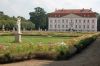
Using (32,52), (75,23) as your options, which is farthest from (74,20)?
(32,52)

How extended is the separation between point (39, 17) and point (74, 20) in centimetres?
1020

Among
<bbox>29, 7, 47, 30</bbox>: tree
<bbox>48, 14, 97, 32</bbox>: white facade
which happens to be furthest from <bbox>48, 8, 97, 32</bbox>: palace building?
<bbox>29, 7, 47, 30</bbox>: tree

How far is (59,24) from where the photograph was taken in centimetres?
8925

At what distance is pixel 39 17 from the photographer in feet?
294

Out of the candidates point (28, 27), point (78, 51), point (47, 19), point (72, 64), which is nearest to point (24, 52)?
point (72, 64)

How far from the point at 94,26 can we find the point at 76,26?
5.02 meters

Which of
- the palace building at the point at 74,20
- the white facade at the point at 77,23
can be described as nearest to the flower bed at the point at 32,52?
the palace building at the point at 74,20

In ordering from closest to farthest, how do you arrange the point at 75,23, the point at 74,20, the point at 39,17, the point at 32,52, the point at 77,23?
the point at 32,52
the point at 75,23
the point at 77,23
the point at 74,20
the point at 39,17

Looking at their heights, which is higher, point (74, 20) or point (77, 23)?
point (74, 20)

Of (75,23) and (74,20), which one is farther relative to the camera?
(74,20)

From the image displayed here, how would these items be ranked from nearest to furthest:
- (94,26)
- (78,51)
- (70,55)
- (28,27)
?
(70,55) → (78,51) → (28,27) → (94,26)

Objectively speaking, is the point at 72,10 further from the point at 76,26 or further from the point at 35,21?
the point at 35,21

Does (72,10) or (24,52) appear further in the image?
(72,10)

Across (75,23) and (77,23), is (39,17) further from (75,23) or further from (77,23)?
(77,23)
